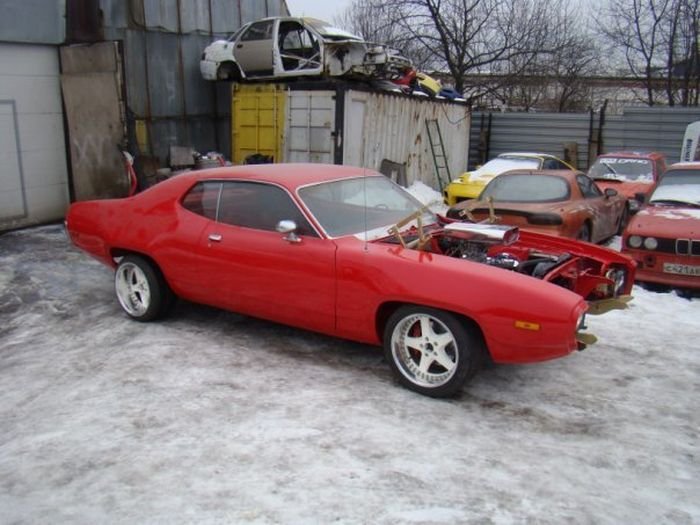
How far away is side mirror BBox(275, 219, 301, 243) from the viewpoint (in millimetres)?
4355

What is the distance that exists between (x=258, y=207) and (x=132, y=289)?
5.10 feet

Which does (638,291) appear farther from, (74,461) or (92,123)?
(92,123)

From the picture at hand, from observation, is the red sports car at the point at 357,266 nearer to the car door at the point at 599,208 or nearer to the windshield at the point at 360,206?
the windshield at the point at 360,206

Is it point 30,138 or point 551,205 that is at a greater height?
point 30,138

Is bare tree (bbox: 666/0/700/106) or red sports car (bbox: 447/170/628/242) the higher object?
bare tree (bbox: 666/0/700/106)

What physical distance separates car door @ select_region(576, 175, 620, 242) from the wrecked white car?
216 inches

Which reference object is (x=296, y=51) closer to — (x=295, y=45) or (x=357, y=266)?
(x=295, y=45)

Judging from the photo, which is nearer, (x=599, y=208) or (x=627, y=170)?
(x=599, y=208)

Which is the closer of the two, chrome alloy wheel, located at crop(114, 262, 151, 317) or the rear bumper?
chrome alloy wheel, located at crop(114, 262, 151, 317)

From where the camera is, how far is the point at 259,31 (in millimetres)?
12516

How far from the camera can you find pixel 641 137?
57.8 ft

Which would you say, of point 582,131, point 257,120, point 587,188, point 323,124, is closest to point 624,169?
point 587,188

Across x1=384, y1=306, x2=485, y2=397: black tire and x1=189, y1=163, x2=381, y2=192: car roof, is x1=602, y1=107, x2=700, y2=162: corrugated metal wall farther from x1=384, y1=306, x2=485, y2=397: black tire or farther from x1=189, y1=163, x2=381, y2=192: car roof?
x1=384, y1=306, x2=485, y2=397: black tire

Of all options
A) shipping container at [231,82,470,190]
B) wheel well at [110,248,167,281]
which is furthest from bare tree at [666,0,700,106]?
wheel well at [110,248,167,281]
